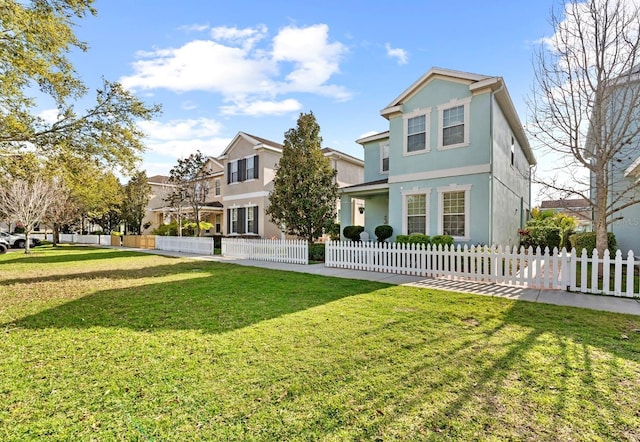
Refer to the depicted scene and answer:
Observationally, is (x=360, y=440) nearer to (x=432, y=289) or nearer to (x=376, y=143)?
(x=432, y=289)

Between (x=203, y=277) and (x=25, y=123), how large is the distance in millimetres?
6752

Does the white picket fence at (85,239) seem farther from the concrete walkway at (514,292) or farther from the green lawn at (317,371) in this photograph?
the concrete walkway at (514,292)

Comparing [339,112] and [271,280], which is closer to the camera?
[271,280]

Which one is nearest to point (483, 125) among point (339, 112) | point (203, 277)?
point (339, 112)

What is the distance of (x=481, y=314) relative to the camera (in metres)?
5.85

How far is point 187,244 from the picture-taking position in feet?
68.7

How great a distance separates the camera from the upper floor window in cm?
2139

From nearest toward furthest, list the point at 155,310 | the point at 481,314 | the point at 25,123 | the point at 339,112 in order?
the point at 481,314 → the point at 155,310 → the point at 25,123 → the point at 339,112

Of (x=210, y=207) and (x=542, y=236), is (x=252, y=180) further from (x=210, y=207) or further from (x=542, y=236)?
(x=542, y=236)

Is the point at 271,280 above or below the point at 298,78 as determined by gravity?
below

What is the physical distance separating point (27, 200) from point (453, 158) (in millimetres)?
25426

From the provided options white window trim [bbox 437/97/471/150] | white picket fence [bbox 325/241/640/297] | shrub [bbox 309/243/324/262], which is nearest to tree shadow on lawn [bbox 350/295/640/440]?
white picket fence [bbox 325/241/640/297]

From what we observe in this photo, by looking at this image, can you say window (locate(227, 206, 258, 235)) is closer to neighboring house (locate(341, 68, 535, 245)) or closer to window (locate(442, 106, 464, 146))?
neighboring house (locate(341, 68, 535, 245))

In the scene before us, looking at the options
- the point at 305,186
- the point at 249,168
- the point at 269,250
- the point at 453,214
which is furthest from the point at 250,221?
the point at 453,214
